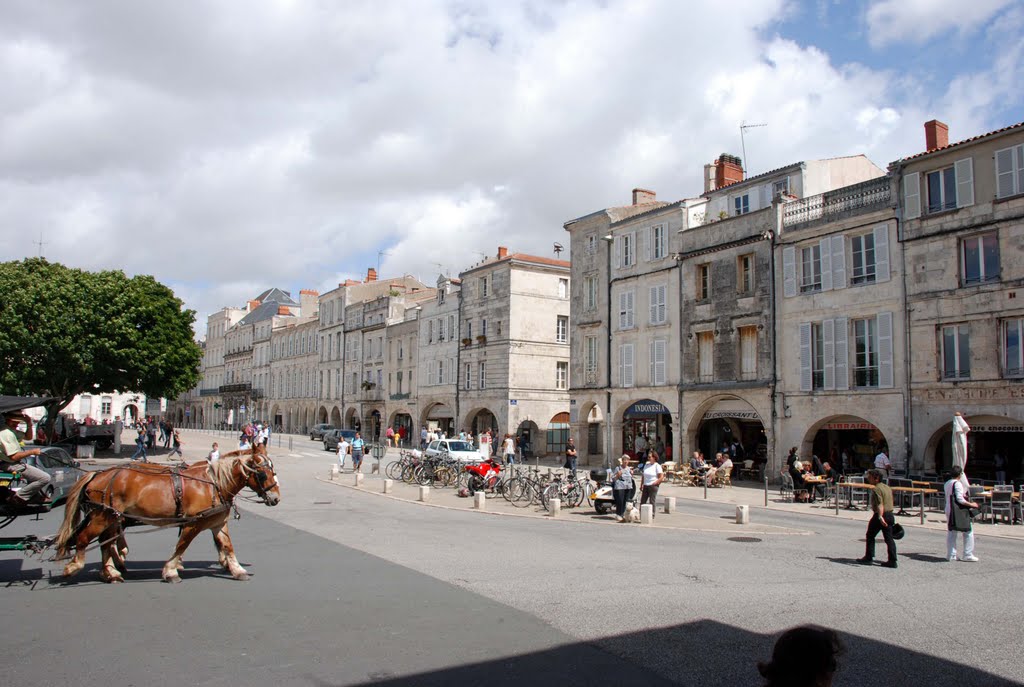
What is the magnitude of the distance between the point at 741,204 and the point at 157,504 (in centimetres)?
2772

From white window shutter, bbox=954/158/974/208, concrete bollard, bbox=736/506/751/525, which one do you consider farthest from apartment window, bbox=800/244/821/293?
concrete bollard, bbox=736/506/751/525

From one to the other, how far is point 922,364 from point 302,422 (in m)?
61.1

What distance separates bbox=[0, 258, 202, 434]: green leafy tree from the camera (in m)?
33.5

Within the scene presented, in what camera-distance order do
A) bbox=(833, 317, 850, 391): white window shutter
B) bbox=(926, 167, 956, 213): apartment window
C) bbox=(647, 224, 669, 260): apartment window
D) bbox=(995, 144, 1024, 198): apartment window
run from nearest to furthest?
bbox=(995, 144, 1024, 198): apartment window < bbox=(926, 167, 956, 213): apartment window < bbox=(833, 317, 850, 391): white window shutter < bbox=(647, 224, 669, 260): apartment window

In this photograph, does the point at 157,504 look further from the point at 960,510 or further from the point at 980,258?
the point at 980,258

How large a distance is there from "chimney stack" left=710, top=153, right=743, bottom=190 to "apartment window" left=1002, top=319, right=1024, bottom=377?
1522cm

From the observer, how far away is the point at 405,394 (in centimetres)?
5600

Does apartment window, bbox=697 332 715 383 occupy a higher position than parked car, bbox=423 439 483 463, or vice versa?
apartment window, bbox=697 332 715 383

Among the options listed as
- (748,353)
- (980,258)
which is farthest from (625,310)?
(980,258)

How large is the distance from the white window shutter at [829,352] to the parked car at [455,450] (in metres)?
12.6

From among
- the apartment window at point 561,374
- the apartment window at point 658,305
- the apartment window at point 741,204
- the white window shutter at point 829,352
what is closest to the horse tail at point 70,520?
the white window shutter at point 829,352

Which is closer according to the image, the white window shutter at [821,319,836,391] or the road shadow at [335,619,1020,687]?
the road shadow at [335,619,1020,687]

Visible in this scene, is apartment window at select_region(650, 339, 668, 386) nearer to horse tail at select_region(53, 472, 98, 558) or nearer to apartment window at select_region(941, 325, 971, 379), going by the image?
apartment window at select_region(941, 325, 971, 379)

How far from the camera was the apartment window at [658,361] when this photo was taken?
3375 centimetres
